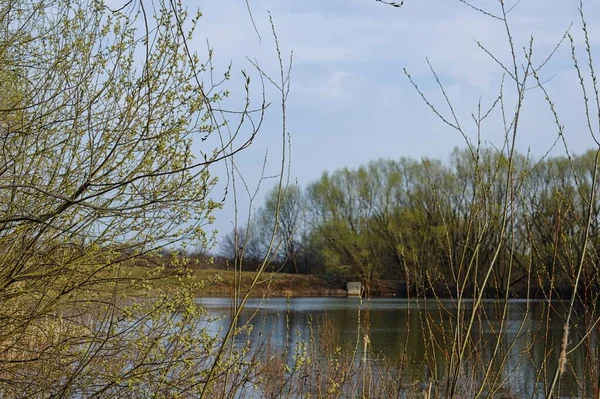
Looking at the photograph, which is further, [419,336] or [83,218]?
[419,336]

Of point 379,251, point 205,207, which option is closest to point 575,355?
point 205,207

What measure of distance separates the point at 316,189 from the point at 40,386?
139ft

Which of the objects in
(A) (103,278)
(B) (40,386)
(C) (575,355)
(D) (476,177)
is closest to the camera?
(D) (476,177)

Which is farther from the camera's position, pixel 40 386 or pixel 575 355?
pixel 575 355

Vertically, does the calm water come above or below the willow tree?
below

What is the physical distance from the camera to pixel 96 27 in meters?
4.87

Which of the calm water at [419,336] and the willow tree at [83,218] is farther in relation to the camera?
the calm water at [419,336]

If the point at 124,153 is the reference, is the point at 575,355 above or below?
below

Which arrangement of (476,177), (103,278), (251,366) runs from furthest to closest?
(103,278)
(251,366)
(476,177)

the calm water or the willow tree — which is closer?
the willow tree

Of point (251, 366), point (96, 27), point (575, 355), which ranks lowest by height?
point (575, 355)

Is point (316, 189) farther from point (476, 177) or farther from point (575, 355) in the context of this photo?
point (476, 177)

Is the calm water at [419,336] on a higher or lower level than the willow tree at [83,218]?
lower

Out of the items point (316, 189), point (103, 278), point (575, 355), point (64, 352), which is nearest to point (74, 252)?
point (103, 278)
